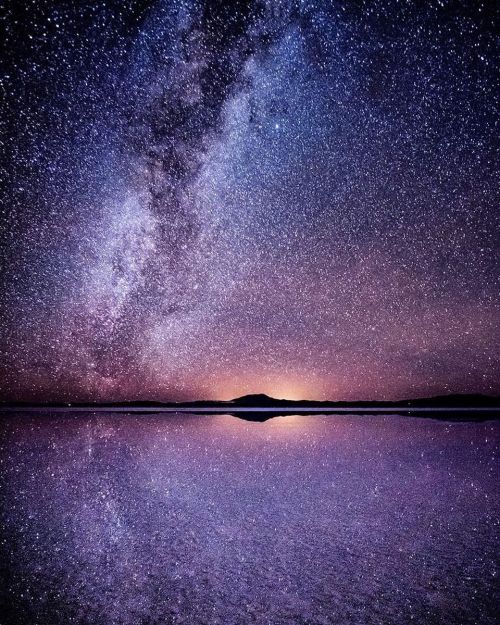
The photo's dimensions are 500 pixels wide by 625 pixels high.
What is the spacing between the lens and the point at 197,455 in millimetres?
3861

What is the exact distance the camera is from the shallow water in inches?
43.4

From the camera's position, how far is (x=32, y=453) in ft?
13.0

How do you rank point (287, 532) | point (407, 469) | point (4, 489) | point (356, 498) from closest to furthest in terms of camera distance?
point (287, 532)
point (356, 498)
point (4, 489)
point (407, 469)

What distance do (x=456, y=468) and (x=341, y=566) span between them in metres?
2.37

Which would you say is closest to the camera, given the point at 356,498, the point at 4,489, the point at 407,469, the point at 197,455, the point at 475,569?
the point at 475,569

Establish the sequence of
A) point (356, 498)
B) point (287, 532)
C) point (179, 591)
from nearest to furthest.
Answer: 1. point (179, 591)
2. point (287, 532)
3. point (356, 498)

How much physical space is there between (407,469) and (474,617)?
2293 mm

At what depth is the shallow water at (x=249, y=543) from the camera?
43.4 inches

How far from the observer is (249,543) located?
1.61 metres

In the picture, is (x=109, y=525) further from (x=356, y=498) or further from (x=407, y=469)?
(x=407, y=469)

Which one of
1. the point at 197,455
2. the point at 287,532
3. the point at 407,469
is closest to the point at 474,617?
the point at 287,532

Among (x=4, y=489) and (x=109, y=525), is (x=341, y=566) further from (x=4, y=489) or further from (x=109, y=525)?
(x=4, y=489)

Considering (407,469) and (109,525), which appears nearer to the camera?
(109,525)

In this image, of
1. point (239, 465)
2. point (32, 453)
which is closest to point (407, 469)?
point (239, 465)
